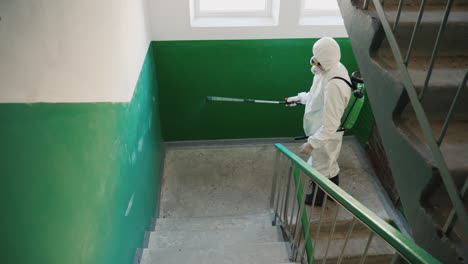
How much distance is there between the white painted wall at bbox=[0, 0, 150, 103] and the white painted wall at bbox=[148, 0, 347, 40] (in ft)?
3.86

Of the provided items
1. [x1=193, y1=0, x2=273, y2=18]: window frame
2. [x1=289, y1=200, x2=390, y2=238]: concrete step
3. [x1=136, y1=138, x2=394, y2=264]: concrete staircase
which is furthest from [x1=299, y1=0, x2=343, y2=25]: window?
[x1=289, y1=200, x2=390, y2=238]: concrete step

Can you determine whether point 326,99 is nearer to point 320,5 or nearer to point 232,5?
point 320,5

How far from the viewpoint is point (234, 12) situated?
4.23 meters

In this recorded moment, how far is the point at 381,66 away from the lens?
1.87 m

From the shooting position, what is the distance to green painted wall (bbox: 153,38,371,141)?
416 cm

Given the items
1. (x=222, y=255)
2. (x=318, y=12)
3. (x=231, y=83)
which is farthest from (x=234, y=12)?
(x=222, y=255)

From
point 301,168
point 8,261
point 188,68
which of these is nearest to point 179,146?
point 188,68

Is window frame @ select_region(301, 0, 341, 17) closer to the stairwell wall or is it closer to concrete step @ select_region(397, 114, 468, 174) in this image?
the stairwell wall

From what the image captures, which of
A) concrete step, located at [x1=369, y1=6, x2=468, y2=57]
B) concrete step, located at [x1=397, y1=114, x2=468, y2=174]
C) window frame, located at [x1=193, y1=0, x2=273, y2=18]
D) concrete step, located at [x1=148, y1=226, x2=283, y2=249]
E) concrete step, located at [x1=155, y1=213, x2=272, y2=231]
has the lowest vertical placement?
concrete step, located at [x1=155, y1=213, x2=272, y2=231]

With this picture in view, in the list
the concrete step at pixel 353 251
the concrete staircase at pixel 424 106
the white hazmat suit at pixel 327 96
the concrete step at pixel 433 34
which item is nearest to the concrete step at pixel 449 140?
the concrete staircase at pixel 424 106

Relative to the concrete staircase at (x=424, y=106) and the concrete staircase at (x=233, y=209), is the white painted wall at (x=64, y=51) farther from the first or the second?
the concrete staircase at (x=424, y=106)

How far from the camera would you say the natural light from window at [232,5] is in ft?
13.8

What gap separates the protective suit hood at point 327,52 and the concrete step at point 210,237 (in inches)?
63.3

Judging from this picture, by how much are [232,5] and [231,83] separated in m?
0.96
